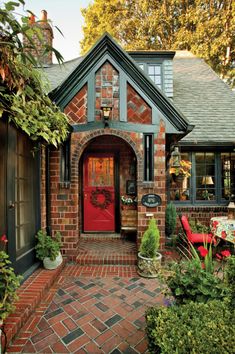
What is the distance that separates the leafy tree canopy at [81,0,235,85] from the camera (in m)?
8.96

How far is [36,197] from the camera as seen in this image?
3750 millimetres

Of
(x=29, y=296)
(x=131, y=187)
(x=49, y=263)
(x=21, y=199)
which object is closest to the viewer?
(x=29, y=296)

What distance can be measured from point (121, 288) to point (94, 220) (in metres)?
2.60

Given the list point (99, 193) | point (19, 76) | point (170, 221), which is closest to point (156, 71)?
point (99, 193)

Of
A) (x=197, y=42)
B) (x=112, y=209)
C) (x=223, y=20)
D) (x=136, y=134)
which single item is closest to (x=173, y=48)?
(x=197, y=42)

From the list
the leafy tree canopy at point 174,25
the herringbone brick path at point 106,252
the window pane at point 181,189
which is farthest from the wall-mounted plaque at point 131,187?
the leafy tree canopy at point 174,25

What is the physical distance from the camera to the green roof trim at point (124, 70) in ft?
12.7

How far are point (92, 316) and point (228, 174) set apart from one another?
566 cm

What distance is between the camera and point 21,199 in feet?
10.9

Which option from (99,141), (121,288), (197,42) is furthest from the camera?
(197,42)

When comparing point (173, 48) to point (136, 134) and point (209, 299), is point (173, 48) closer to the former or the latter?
point (136, 134)

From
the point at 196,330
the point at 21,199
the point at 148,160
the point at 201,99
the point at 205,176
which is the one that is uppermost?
the point at 201,99

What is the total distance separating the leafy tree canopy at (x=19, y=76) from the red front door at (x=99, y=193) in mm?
2728

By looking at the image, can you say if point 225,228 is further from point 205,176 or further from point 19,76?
point 19,76
